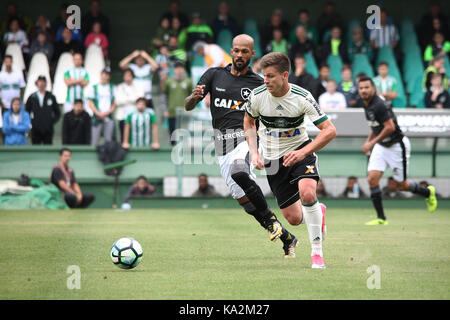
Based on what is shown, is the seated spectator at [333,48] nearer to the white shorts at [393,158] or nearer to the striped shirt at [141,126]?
the striped shirt at [141,126]

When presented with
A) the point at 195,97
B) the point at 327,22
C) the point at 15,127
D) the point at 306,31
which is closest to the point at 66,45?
the point at 15,127

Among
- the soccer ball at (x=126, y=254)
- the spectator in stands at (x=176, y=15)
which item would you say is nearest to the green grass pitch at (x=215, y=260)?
the soccer ball at (x=126, y=254)

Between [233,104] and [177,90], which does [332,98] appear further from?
[233,104]

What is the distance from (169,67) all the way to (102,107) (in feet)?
7.53

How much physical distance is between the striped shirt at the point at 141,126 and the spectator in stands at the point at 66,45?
9.56ft

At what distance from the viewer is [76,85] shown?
63.7 feet

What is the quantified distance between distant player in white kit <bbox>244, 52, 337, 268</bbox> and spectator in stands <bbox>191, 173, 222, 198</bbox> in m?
9.41

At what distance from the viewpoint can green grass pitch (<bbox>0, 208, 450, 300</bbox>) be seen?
624cm

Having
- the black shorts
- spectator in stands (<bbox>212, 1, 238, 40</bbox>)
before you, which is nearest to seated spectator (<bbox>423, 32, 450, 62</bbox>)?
spectator in stands (<bbox>212, 1, 238, 40</bbox>)

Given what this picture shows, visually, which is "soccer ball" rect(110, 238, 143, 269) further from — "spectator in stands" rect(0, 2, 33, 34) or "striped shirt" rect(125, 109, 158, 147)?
"spectator in stands" rect(0, 2, 33, 34)

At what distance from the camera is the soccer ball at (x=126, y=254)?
24.4 feet

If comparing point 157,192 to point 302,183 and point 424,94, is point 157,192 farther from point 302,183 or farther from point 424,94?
point 302,183

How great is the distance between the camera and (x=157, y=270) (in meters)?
7.50

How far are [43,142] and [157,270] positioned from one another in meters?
12.2
